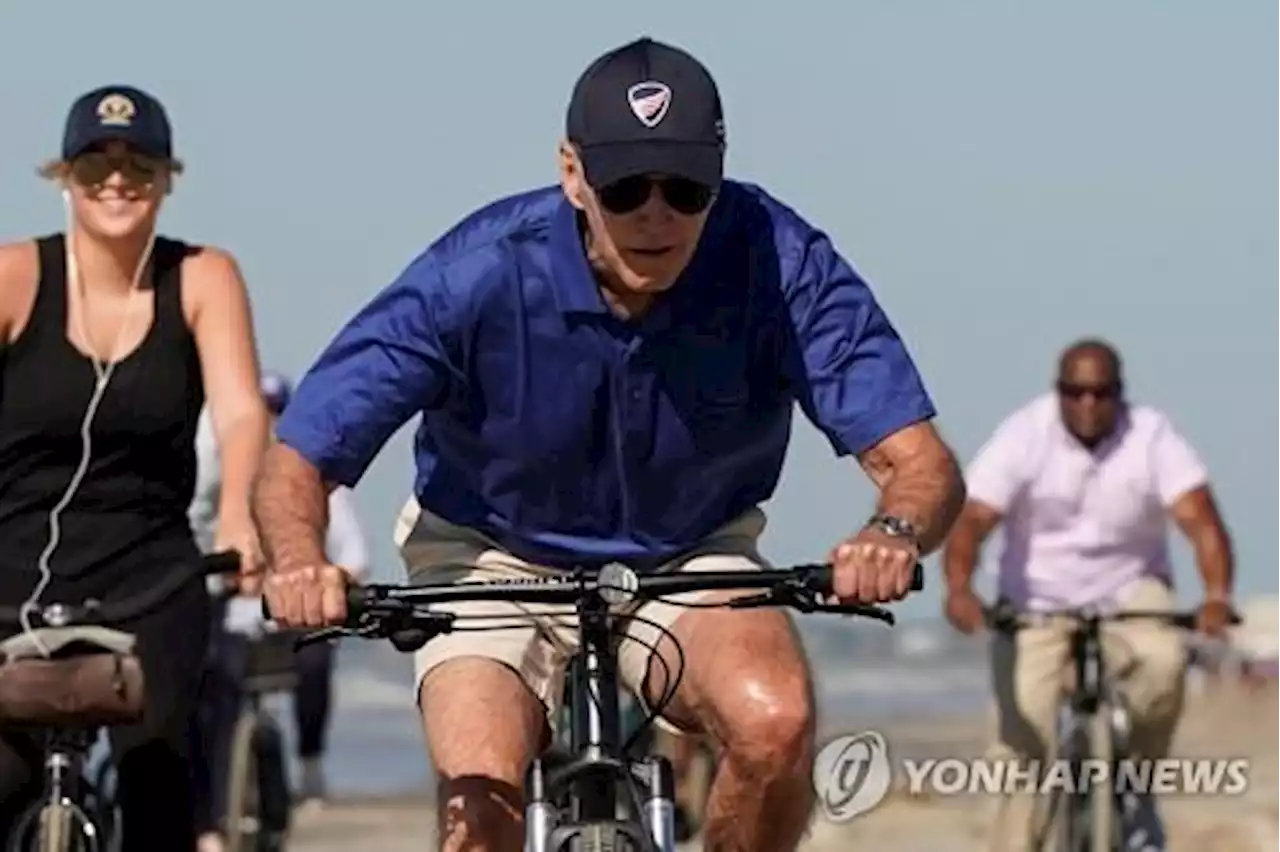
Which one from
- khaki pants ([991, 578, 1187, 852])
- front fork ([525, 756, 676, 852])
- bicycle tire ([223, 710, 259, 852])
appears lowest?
bicycle tire ([223, 710, 259, 852])

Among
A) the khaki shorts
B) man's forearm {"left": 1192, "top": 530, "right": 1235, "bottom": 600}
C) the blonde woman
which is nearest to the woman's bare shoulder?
the blonde woman

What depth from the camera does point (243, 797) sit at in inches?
627

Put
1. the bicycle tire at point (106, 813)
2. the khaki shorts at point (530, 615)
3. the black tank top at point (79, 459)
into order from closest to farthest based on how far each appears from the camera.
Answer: the khaki shorts at point (530, 615), the bicycle tire at point (106, 813), the black tank top at point (79, 459)

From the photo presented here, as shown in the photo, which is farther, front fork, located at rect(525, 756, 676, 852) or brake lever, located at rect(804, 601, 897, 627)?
brake lever, located at rect(804, 601, 897, 627)

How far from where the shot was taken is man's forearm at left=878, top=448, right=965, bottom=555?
26.5 ft

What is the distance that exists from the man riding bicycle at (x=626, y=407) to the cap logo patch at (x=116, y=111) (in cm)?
207

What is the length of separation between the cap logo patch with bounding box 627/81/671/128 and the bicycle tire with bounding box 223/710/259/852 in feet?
26.7

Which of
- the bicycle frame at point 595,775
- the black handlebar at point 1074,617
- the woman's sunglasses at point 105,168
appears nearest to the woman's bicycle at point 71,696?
the woman's sunglasses at point 105,168

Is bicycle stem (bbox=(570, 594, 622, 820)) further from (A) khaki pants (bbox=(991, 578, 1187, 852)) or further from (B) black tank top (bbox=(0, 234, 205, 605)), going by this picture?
(A) khaki pants (bbox=(991, 578, 1187, 852))

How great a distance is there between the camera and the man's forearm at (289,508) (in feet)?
26.1

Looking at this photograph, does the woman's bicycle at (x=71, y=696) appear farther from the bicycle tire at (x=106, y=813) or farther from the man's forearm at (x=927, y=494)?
the man's forearm at (x=927, y=494)

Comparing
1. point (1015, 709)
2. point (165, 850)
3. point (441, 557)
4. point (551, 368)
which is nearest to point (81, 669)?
point (165, 850)

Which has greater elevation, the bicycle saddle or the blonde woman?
the blonde woman

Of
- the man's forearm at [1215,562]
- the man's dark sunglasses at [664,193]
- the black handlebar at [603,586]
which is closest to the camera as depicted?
the black handlebar at [603,586]
